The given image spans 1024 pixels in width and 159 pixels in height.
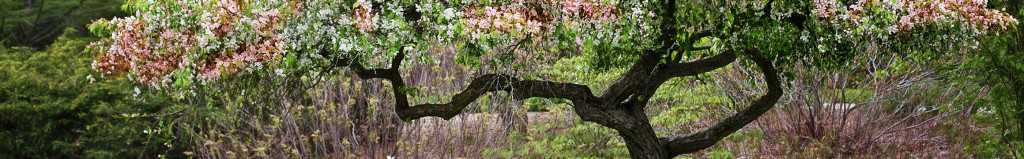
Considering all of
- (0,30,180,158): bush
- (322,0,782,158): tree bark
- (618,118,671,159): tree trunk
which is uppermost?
(322,0,782,158): tree bark

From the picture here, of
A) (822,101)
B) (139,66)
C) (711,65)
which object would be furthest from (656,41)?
(822,101)

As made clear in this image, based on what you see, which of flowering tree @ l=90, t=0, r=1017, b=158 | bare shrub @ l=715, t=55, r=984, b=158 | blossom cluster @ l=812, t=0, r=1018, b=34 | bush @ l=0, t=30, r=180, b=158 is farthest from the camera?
bush @ l=0, t=30, r=180, b=158

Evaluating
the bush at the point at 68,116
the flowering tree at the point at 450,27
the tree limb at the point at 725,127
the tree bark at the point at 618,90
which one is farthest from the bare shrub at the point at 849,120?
the bush at the point at 68,116

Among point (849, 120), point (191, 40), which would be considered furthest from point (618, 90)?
point (849, 120)

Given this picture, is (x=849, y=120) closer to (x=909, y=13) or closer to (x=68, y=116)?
(x=909, y=13)

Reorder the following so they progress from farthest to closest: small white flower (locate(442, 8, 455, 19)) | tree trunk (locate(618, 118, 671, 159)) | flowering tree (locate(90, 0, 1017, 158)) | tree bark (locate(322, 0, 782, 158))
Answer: tree trunk (locate(618, 118, 671, 159)) → tree bark (locate(322, 0, 782, 158)) → flowering tree (locate(90, 0, 1017, 158)) → small white flower (locate(442, 8, 455, 19))

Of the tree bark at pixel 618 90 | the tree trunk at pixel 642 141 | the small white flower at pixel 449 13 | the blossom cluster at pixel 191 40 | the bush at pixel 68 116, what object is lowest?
the bush at pixel 68 116

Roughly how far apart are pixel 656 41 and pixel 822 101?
187 inches

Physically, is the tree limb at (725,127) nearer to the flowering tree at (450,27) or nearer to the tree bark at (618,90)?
the tree bark at (618,90)

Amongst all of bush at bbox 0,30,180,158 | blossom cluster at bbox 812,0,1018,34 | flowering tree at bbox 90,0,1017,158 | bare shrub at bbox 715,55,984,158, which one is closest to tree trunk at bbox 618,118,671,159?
flowering tree at bbox 90,0,1017,158

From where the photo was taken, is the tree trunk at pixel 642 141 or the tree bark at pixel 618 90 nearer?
the tree bark at pixel 618 90

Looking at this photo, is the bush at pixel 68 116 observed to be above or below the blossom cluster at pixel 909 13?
below

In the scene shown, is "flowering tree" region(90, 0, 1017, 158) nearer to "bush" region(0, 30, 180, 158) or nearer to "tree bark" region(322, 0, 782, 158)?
"tree bark" region(322, 0, 782, 158)

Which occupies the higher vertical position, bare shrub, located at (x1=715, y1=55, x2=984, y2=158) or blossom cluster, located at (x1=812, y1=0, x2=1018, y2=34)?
blossom cluster, located at (x1=812, y1=0, x2=1018, y2=34)
